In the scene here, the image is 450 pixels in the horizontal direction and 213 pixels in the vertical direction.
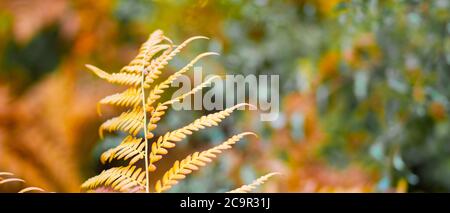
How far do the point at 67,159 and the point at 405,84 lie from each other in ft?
3.07

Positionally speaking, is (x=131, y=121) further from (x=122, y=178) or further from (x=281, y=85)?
(x=281, y=85)

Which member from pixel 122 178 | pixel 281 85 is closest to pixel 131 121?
pixel 122 178

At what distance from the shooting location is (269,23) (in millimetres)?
1710

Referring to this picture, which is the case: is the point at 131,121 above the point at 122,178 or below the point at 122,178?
above

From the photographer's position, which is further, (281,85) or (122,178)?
(281,85)

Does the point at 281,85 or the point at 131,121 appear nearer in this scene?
the point at 131,121

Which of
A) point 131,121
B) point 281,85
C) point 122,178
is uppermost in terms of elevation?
point 281,85

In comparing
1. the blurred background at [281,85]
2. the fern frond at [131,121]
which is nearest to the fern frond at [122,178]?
the fern frond at [131,121]

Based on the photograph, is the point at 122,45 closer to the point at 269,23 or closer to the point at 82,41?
the point at 82,41

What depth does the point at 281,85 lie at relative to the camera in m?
1.69

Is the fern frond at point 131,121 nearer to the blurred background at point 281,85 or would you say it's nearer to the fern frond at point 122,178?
the fern frond at point 122,178

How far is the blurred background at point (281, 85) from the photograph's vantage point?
159cm

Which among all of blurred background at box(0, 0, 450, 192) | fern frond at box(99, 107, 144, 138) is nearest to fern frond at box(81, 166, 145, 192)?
fern frond at box(99, 107, 144, 138)
